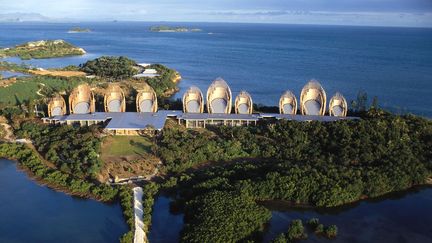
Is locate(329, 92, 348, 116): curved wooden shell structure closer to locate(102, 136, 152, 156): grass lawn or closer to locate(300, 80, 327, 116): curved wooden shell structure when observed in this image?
locate(300, 80, 327, 116): curved wooden shell structure

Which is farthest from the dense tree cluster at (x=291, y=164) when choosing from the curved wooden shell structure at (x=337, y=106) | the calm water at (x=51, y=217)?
the calm water at (x=51, y=217)

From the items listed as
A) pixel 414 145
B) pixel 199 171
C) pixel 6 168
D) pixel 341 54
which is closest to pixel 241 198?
pixel 199 171

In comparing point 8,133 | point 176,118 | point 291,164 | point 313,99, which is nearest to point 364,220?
point 291,164

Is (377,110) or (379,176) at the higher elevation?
(377,110)

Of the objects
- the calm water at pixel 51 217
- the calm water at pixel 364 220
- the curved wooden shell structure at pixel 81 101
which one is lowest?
the calm water at pixel 51 217

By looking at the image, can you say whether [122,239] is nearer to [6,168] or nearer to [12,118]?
[6,168]

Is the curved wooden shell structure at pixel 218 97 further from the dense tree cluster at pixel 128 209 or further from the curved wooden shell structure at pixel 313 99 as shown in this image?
the dense tree cluster at pixel 128 209

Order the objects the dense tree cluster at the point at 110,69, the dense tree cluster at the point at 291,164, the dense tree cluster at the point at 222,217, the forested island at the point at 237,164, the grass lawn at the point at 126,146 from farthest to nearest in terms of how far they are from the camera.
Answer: the dense tree cluster at the point at 110,69 → the grass lawn at the point at 126,146 → the dense tree cluster at the point at 291,164 → the forested island at the point at 237,164 → the dense tree cluster at the point at 222,217
